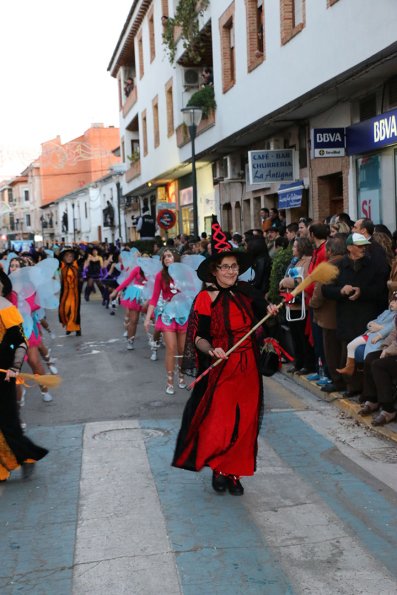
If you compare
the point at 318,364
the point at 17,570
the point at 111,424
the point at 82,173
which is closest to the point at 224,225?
the point at 318,364

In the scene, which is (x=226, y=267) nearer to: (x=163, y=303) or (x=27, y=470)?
(x=27, y=470)

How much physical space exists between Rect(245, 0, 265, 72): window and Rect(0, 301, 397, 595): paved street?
1288 centimetres

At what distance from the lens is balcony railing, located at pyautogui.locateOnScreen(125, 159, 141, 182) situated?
1576 inches

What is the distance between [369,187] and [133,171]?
2729 cm

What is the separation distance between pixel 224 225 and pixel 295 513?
22.2 meters

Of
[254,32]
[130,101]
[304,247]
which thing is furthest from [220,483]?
[130,101]

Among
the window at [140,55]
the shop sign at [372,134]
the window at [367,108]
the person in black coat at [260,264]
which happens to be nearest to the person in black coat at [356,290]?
the person in black coat at [260,264]

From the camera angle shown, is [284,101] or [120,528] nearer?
[120,528]

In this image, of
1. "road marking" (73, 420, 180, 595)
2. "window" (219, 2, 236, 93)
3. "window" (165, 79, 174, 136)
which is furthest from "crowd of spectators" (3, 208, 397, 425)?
"window" (165, 79, 174, 136)

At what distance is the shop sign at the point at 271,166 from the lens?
19.6 m

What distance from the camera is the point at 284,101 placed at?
1752 centimetres

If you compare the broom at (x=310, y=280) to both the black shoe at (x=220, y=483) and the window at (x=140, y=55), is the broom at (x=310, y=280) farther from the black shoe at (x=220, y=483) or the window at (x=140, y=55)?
the window at (x=140, y=55)

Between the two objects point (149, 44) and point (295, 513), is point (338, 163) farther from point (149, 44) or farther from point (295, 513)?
point (149, 44)

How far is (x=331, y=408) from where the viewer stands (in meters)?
9.03
